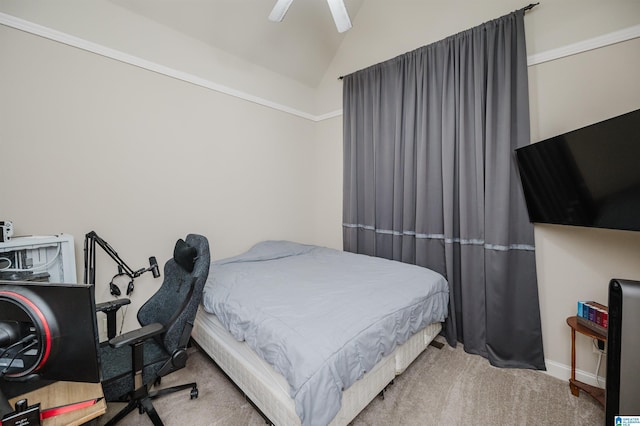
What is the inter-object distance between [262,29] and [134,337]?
9.80 ft

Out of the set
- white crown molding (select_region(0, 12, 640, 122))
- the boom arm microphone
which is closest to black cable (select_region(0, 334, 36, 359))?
the boom arm microphone

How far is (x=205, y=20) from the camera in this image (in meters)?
2.51

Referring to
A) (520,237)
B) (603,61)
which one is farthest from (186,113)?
(603,61)

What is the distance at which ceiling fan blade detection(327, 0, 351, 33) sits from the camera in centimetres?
191

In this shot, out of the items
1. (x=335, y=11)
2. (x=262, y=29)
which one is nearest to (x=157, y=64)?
(x=262, y=29)

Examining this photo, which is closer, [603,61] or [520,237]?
[603,61]

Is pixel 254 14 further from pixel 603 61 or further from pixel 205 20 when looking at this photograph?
pixel 603 61

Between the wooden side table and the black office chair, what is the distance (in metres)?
2.49

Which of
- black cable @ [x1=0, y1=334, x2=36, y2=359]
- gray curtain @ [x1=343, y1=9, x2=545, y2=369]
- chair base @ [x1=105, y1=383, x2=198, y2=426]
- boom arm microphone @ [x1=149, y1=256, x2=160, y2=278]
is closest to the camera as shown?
black cable @ [x1=0, y1=334, x2=36, y2=359]

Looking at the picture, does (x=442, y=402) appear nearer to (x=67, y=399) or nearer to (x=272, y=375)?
(x=272, y=375)

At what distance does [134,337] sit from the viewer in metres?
1.36

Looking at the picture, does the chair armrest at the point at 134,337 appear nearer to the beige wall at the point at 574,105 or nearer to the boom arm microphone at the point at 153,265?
the boom arm microphone at the point at 153,265

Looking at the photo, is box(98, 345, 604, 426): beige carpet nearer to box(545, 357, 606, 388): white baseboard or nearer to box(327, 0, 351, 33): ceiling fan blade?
box(545, 357, 606, 388): white baseboard

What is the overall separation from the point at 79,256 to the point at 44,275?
1.40ft
